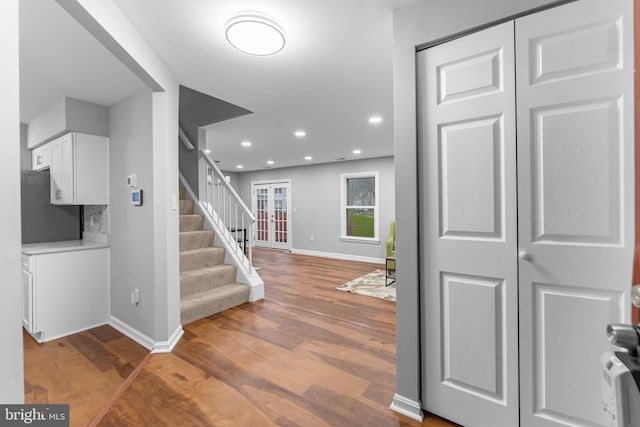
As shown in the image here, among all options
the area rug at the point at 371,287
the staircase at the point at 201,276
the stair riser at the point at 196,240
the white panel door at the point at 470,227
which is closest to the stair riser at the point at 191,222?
the staircase at the point at 201,276

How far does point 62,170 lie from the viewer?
9.62 feet

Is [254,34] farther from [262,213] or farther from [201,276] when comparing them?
[262,213]

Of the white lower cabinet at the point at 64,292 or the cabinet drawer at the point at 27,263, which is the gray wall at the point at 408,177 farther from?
the cabinet drawer at the point at 27,263

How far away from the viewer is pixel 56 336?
2.68m

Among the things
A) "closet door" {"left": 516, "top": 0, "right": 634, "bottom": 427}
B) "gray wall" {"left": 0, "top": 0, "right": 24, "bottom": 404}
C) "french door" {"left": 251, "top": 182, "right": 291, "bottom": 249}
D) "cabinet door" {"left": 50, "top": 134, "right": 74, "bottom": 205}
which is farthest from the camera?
"french door" {"left": 251, "top": 182, "right": 291, "bottom": 249}

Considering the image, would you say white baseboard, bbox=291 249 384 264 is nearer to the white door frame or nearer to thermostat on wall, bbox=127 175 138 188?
the white door frame

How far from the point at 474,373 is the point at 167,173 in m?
2.52

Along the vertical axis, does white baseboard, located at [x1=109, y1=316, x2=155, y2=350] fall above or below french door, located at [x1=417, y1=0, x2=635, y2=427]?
below

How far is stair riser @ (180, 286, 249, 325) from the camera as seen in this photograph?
2700 mm

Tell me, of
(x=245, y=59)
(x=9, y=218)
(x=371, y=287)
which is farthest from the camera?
(x=371, y=287)

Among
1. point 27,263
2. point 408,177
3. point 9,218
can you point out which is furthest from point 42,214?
point 408,177

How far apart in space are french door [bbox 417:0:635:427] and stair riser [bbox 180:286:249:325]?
2.27 meters

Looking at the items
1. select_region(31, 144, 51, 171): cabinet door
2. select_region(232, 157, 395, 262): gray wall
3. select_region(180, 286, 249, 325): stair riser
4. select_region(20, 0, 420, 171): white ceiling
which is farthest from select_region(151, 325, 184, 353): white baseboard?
select_region(232, 157, 395, 262): gray wall

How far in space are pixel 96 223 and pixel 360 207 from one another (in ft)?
16.3
